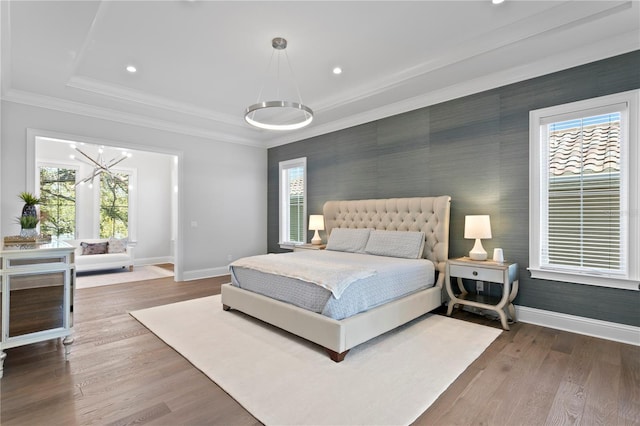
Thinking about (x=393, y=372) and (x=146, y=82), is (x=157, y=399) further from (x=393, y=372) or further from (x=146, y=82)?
(x=146, y=82)

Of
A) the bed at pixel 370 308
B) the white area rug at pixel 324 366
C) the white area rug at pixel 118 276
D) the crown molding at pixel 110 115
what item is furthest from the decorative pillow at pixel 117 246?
the bed at pixel 370 308

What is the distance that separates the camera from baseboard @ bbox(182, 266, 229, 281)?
5.92m

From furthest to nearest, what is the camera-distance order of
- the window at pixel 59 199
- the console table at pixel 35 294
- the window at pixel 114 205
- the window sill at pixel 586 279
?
1. the window at pixel 114 205
2. the window at pixel 59 199
3. the window sill at pixel 586 279
4. the console table at pixel 35 294

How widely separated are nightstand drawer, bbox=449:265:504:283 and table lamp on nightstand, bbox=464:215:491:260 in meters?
0.19

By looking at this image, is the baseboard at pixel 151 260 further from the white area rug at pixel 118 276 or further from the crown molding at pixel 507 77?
the crown molding at pixel 507 77

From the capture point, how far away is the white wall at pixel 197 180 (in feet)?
14.1

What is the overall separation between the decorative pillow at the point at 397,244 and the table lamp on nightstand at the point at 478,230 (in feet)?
2.10

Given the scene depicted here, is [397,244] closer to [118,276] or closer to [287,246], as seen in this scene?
[287,246]

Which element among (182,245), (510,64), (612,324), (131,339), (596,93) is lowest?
Result: (131,339)

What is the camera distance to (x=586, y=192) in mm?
3248

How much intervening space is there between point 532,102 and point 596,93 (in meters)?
0.55

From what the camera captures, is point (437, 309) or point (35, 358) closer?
point (35, 358)

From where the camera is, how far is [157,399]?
6.86 ft

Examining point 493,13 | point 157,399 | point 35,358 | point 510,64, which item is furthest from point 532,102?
point 35,358
